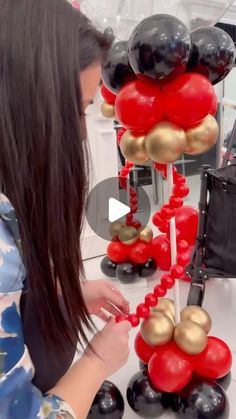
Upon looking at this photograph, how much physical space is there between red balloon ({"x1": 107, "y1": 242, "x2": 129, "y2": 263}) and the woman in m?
1.06

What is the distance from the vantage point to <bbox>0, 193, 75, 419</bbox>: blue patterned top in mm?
523

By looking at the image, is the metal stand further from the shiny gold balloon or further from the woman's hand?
the woman's hand

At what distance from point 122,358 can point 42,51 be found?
0.54m

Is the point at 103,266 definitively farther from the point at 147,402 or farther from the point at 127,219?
the point at 147,402

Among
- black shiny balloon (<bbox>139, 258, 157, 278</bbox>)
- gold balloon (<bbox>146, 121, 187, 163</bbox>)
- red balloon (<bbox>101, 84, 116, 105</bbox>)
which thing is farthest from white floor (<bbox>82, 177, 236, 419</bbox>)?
red balloon (<bbox>101, 84, 116, 105</bbox>)

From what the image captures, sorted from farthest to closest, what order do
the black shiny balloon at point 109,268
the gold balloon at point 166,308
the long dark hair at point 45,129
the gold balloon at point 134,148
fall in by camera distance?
the black shiny balloon at point 109,268 → the gold balloon at point 166,308 → the gold balloon at point 134,148 → the long dark hair at point 45,129

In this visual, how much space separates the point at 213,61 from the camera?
0.85 meters

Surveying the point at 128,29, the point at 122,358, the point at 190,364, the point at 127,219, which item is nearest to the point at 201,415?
the point at 190,364

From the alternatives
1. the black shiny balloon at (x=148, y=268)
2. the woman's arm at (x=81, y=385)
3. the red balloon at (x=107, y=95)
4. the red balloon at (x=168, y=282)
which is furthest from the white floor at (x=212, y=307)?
the red balloon at (x=107, y=95)

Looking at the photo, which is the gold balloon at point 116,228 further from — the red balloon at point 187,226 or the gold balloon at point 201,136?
the gold balloon at point 201,136

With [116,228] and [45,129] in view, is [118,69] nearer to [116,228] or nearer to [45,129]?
[45,129]

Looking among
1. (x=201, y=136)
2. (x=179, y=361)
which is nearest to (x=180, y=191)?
Result: (x=201, y=136)

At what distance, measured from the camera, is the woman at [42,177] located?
1.71 feet

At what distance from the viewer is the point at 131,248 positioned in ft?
5.67
